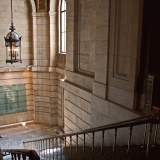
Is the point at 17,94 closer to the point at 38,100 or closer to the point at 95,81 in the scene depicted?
the point at 38,100

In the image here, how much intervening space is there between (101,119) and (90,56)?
2162mm

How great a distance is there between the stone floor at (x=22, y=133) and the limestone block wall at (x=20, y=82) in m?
0.53

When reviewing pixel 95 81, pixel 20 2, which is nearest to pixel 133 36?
pixel 95 81

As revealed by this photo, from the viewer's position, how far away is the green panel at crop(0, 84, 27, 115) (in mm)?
12625

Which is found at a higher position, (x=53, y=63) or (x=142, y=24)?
(x=142, y=24)

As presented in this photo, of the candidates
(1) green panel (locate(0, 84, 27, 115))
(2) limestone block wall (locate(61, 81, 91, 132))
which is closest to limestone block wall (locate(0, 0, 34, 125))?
(1) green panel (locate(0, 84, 27, 115))

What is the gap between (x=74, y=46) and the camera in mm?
7938

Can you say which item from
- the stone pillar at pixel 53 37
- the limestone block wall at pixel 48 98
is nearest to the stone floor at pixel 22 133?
the limestone block wall at pixel 48 98

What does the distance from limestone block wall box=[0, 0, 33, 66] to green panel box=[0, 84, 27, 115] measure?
1581 mm

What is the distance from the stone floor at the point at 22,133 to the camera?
11.0 m

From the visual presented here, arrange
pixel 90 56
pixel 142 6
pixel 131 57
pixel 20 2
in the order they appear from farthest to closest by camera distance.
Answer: pixel 20 2
pixel 90 56
pixel 131 57
pixel 142 6

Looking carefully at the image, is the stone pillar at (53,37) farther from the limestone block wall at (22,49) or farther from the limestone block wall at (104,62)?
the limestone block wall at (104,62)

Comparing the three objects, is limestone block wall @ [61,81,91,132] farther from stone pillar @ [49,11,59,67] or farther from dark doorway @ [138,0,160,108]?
stone pillar @ [49,11,59,67]

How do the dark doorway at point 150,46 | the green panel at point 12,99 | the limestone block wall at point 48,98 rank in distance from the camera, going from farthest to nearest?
the limestone block wall at point 48,98, the green panel at point 12,99, the dark doorway at point 150,46
